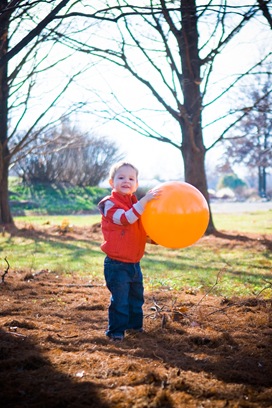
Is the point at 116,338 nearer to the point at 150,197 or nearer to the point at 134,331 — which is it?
the point at 134,331

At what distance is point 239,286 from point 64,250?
15.1ft

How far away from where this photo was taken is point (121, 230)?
13.0 ft

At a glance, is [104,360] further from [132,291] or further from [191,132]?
[191,132]

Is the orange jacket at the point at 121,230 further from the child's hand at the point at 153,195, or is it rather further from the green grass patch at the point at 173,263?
the green grass patch at the point at 173,263

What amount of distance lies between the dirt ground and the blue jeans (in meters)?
0.14

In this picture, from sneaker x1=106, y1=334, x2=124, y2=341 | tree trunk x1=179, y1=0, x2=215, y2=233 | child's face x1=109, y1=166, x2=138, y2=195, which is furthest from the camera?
tree trunk x1=179, y1=0, x2=215, y2=233

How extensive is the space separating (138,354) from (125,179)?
1.45 meters

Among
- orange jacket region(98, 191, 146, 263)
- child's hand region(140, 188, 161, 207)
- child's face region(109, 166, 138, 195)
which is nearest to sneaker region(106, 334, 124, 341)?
orange jacket region(98, 191, 146, 263)

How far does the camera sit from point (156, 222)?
3820mm

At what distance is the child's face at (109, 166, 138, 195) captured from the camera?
3.96m

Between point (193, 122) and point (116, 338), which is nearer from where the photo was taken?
point (116, 338)

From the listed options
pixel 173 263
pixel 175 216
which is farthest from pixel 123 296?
pixel 173 263

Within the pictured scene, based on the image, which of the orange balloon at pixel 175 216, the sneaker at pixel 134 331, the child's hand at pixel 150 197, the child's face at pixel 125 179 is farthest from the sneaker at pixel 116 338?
the child's face at pixel 125 179

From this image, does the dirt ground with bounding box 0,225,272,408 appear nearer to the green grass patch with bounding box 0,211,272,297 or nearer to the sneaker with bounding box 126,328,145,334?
the sneaker with bounding box 126,328,145,334
